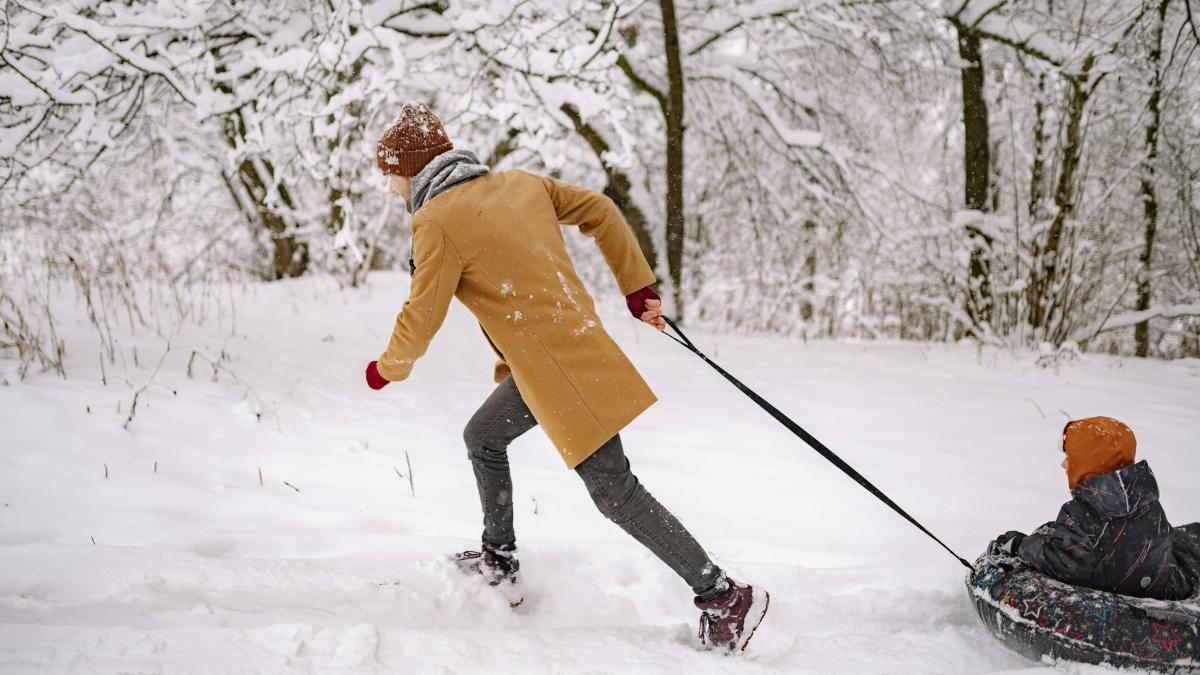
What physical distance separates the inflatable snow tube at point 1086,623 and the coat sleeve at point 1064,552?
0.04 m

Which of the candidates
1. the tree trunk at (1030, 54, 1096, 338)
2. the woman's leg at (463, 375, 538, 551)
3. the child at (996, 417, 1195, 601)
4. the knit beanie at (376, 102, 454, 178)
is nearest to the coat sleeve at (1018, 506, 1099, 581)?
the child at (996, 417, 1195, 601)

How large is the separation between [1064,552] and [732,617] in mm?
960

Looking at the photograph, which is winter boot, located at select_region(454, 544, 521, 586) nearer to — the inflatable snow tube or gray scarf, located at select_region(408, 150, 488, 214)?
gray scarf, located at select_region(408, 150, 488, 214)

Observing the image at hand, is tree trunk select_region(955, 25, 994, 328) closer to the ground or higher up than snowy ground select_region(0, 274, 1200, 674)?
higher up

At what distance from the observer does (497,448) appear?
7.05ft

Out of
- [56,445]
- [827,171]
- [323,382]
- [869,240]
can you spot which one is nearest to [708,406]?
[323,382]

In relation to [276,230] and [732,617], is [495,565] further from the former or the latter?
[276,230]

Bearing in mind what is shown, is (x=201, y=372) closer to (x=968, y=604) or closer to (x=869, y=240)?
(x=968, y=604)

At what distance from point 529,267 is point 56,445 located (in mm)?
2361

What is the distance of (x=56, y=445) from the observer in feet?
9.39

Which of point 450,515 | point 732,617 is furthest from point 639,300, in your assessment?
point 450,515

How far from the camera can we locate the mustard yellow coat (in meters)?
1.85

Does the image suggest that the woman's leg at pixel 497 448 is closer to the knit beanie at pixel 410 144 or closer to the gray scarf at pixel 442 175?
the gray scarf at pixel 442 175

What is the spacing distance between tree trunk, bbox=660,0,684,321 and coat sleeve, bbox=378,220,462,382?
513cm
